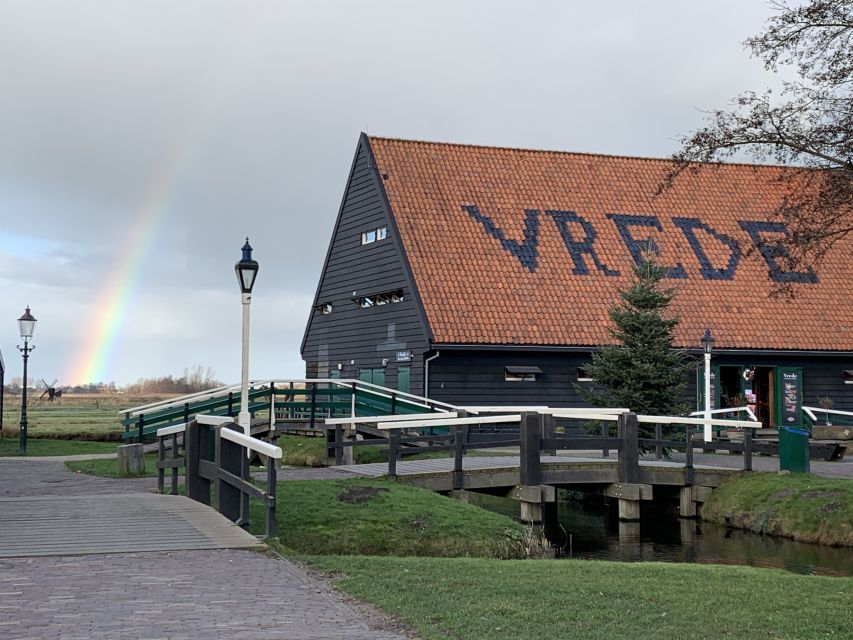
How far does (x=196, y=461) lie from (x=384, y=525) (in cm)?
278

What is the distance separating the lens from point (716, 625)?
336 inches

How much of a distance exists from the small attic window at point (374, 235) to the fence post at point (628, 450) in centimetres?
1371

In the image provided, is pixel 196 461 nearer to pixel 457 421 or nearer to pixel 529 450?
pixel 457 421

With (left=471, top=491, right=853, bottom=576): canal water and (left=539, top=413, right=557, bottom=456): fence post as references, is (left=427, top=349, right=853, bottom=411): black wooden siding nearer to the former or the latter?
(left=471, top=491, right=853, bottom=576): canal water

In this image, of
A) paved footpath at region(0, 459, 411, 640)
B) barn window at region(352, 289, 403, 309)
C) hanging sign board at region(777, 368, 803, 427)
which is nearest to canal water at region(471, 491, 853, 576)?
paved footpath at region(0, 459, 411, 640)

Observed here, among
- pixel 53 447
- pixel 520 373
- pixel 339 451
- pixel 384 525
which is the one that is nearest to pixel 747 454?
pixel 339 451

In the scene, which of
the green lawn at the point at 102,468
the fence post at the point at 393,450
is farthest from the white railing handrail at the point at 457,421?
the green lawn at the point at 102,468

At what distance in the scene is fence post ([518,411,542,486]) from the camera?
19.5 metres

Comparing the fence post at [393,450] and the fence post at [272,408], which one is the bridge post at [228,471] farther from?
the fence post at [272,408]

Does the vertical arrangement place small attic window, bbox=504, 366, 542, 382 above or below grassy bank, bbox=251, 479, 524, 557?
above

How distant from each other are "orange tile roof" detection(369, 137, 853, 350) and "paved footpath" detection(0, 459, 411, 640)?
19331 mm

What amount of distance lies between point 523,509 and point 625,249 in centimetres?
1569

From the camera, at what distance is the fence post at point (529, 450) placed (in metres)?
Answer: 19.5

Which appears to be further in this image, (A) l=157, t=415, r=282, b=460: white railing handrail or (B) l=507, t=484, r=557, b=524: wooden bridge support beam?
(B) l=507, t=484, r=557, b=524: wooden bridge support beam
